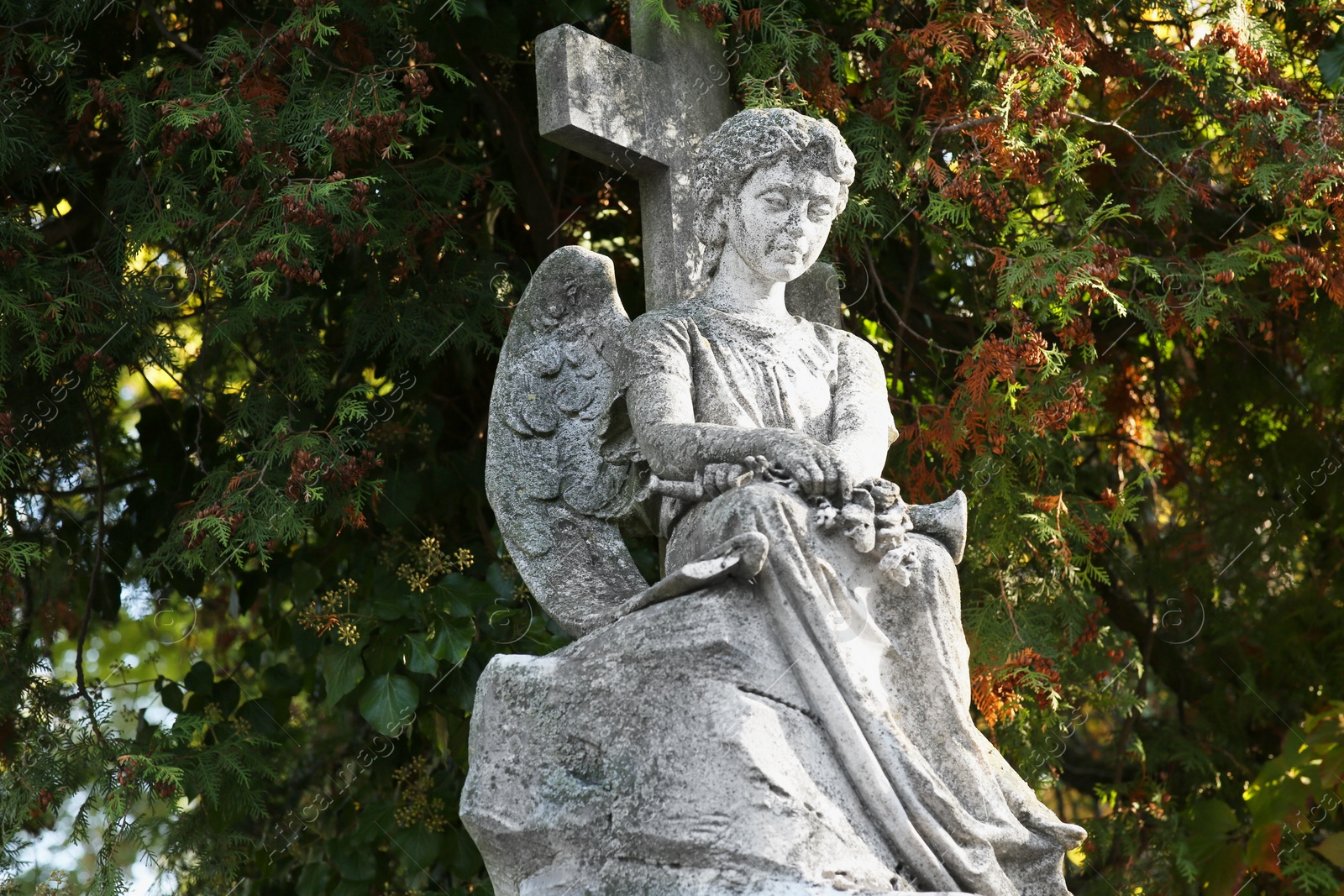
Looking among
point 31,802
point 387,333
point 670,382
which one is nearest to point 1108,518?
point 670,382

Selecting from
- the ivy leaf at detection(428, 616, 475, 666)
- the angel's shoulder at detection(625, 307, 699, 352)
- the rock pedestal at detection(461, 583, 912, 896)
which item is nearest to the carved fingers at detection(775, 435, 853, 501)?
the rock pedestal at detection(461, 583, 912, 896)

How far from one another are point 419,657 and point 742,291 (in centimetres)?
155

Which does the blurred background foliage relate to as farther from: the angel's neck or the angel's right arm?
the angel's right arm

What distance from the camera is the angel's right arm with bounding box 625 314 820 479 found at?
3.75 metres

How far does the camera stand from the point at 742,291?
165 inches

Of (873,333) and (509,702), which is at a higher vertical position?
(873,333)

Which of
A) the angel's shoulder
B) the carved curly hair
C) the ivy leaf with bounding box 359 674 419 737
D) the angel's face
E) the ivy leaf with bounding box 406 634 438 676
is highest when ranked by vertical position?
the carved curly hair

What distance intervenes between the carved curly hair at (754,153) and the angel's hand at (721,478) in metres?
0.70

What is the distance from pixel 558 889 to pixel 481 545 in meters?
2.24

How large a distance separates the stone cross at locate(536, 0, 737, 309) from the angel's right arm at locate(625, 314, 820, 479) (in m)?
0.50

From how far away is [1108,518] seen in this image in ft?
17.1

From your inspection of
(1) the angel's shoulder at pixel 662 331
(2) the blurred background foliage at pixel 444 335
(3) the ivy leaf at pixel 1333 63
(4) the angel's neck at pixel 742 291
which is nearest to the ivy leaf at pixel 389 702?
(2) the blurred background foliage at pixel 444 335

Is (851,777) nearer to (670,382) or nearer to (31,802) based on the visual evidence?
(670,382)

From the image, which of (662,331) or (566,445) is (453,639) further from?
(662,331)
